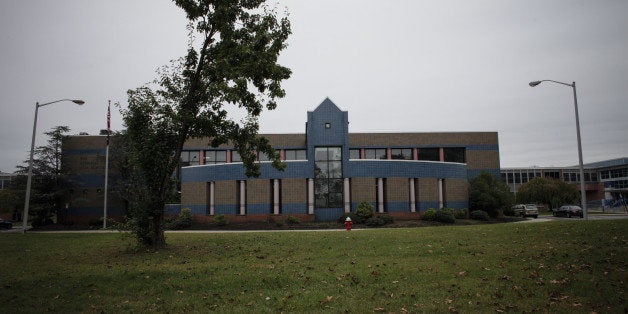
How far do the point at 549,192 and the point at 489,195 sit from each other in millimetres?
28527

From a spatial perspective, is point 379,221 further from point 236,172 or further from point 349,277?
point 349,277

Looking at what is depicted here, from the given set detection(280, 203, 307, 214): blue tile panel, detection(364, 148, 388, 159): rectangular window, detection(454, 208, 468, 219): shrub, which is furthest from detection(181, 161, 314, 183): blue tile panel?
detection(454, 208, 468, 219): shrub

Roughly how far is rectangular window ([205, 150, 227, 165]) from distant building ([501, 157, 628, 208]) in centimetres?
5740

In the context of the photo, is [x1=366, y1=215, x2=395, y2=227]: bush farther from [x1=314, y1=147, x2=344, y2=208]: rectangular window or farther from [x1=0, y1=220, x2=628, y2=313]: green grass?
[x1=0, y1=220, x2=628, y2=313]: green grass

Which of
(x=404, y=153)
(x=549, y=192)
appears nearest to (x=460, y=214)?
(x=404, y=153)

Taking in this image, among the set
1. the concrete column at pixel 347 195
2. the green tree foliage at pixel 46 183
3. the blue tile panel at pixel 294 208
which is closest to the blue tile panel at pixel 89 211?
the green tree foliage at pixel 46 183

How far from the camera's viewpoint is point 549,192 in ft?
209

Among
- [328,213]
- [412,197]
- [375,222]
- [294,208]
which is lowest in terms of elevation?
[375,222]

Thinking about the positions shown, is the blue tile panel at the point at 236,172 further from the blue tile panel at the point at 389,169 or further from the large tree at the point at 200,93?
the large tree at the point at 200,93

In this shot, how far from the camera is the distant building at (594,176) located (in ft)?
282

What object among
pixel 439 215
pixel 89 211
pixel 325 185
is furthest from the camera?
pixel 89 211

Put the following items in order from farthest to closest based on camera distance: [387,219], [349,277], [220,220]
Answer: [220,220] → [387,219] → [349,277]

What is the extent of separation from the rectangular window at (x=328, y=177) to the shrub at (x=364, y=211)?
11.2 ft

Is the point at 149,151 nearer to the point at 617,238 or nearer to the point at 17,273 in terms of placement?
the point at 17,273
